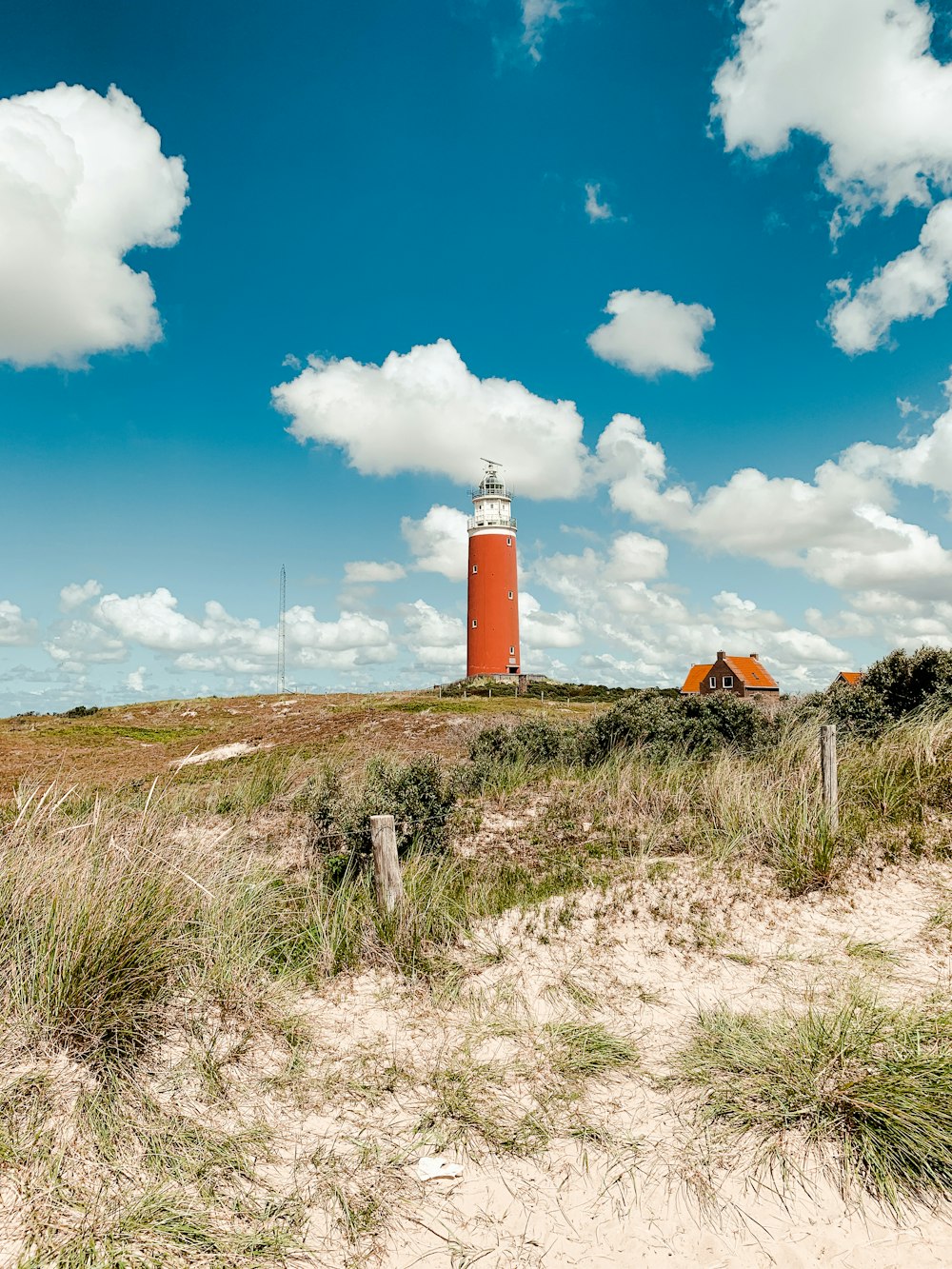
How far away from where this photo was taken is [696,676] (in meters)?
56.1

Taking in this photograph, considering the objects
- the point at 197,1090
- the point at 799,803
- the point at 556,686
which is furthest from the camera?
the point at 556,686

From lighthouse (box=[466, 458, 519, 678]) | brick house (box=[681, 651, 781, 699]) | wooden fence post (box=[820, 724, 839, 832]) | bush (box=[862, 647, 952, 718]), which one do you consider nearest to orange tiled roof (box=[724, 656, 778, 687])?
brick house (box=[681, 651, 781, 699])

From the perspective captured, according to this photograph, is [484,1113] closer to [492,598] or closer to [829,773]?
[829,773]

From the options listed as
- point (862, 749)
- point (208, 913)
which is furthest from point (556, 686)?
point (208, 913)

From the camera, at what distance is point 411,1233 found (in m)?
3.71

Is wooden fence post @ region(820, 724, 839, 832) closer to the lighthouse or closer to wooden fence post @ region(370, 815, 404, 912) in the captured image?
wooden fence post @ region(370, 815, 404, 912)

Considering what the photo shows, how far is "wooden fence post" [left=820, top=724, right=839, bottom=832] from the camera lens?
8.57m

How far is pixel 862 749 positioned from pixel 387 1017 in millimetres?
8823

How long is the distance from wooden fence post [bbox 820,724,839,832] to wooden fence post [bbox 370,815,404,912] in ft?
17.2

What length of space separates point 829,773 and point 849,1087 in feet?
16.8

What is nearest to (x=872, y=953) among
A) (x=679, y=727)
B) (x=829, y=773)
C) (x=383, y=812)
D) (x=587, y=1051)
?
(x=829, y=773)

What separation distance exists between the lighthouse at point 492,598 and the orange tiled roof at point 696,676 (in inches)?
540

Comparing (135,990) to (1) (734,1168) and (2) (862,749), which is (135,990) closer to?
(1) (734,1168)

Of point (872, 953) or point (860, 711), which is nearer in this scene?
point (872, 953)
